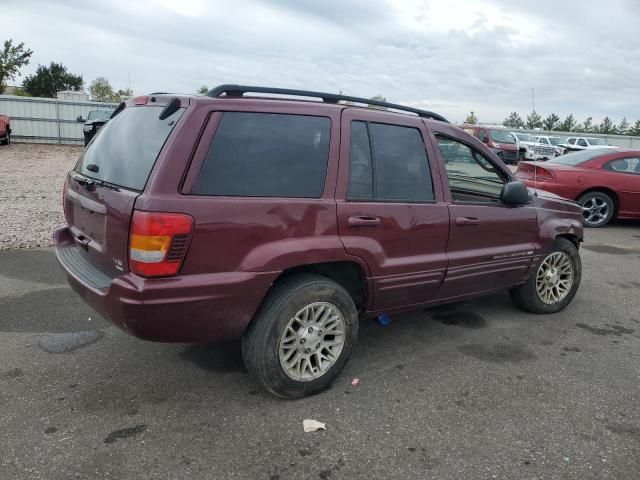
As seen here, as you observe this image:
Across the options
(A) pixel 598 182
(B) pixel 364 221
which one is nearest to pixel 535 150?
(A) pixel 598 182

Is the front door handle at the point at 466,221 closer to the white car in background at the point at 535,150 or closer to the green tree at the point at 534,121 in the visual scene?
the white car in background at the point at 535,150

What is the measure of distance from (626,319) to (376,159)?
9.83 feet

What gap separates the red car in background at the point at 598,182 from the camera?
9344 millimetres

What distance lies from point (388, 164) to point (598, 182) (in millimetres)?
7263

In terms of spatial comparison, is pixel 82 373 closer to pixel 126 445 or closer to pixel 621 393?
pixel 126 445

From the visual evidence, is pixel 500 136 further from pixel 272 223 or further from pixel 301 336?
pixel 272 223

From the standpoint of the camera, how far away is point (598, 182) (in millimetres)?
9383

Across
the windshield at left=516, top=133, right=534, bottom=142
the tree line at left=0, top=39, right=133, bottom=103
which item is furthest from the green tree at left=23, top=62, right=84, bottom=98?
the windshield at left=516, top=133, right=534, bottom=142

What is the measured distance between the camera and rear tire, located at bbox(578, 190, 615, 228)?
9.49m

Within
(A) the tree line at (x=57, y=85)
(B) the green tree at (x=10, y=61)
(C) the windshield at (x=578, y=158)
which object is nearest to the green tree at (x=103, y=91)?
(A) the tree line at (x=57, y=85)

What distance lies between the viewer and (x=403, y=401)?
328 centimetres

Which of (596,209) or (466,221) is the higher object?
(466,221)

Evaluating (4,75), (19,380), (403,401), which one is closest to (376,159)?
(403,401)

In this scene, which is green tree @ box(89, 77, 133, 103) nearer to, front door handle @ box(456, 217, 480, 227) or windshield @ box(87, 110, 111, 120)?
windshield @ box(87, 110, 111, 120)
